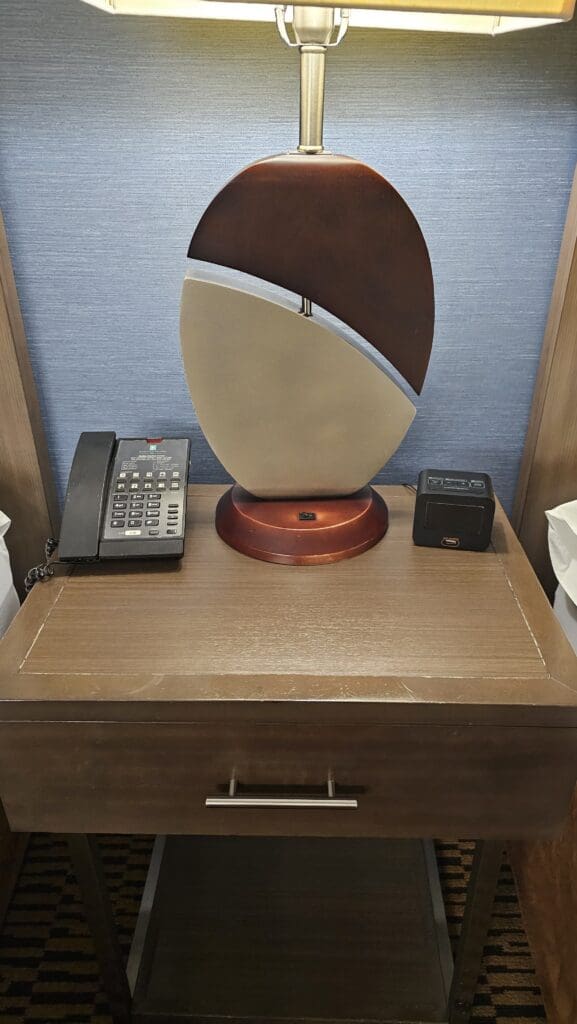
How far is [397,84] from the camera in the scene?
0.83 meters

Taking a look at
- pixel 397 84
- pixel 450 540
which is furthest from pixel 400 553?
pixel 397 84

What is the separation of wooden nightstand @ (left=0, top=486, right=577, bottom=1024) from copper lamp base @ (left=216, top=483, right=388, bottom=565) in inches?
0.7

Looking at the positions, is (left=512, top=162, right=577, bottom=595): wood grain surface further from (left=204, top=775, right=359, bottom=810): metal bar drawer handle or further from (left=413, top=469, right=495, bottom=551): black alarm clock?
(left=204, top=775, right=359, bottom=810): metal bar drawer handle

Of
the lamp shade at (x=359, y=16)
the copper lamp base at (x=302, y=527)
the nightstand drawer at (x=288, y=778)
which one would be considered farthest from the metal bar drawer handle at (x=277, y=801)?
the lamp shade at (x=359, y=16)

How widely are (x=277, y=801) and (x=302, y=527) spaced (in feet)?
1.00

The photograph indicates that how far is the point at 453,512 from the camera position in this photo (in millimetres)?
833

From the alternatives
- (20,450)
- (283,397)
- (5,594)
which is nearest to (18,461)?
(20,450)

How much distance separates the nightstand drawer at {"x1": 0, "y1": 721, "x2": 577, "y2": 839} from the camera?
661mm

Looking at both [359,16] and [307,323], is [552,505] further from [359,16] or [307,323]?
[359,16]

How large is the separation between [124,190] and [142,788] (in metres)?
0.70

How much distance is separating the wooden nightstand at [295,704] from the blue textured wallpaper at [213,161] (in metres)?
0.30

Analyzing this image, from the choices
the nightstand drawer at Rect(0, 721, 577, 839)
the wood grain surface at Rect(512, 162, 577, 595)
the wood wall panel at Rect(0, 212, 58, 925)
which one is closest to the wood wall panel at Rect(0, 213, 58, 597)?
the wood wall panel at Rect(0, 212, 58, 925)

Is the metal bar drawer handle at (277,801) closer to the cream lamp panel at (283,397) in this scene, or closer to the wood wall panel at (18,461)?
the cream lamp panel at (283,397)

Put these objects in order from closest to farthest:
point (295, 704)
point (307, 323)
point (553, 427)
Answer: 1. point (295, 704)
2. point (307, 323)
3. point (553, 427)
